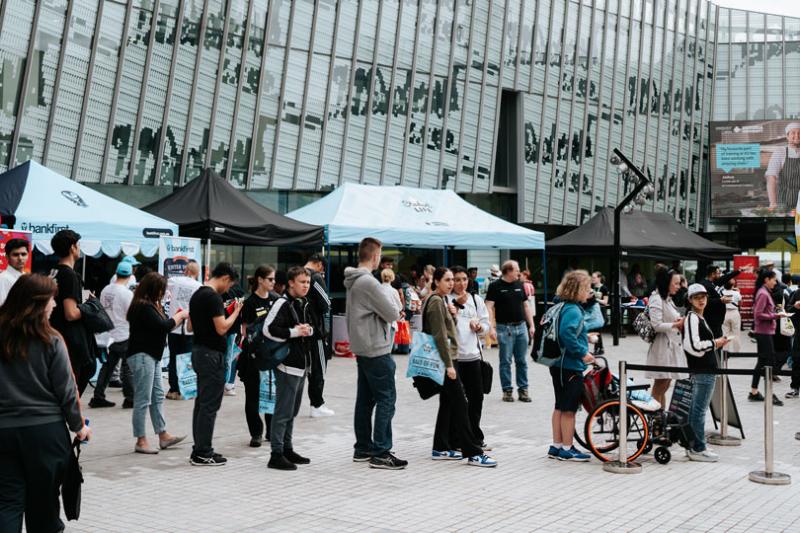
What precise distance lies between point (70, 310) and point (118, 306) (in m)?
3.91

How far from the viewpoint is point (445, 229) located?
59.0ft

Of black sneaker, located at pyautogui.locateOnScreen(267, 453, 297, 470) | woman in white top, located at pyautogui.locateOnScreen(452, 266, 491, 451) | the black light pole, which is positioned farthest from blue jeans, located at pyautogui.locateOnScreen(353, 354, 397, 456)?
the black light pole

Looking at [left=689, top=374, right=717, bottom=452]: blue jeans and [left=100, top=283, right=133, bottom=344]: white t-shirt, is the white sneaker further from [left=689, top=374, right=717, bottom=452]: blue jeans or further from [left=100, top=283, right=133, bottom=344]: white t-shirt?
[left=689, top=374, right=717, bottom=452]: blue jeans

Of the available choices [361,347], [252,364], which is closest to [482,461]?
[361,347]

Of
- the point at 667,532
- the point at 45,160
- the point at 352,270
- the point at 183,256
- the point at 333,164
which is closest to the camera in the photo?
the point at 667,532

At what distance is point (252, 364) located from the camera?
810cm

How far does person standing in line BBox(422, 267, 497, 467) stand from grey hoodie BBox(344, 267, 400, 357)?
398 mm

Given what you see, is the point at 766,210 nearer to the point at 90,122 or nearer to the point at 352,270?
the point at 90,122

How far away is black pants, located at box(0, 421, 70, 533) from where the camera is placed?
165 inches

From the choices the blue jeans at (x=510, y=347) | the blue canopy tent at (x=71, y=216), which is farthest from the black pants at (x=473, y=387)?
the blue canopy tent at (x=71, y=216)

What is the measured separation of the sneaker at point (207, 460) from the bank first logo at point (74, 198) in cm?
605

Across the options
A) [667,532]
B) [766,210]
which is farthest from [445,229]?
[766,210]

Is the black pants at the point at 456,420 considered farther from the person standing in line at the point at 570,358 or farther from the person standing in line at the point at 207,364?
the person standing in line at the point at 207,364

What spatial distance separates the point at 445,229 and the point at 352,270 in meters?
10.6
